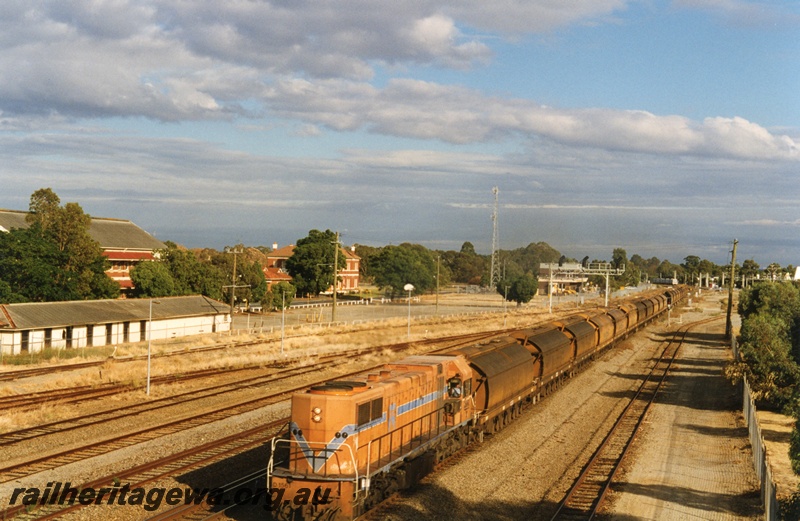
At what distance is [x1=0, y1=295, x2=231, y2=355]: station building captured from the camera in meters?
53.7

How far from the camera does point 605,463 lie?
2670cm

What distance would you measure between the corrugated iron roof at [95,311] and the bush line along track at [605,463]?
97.0 feet

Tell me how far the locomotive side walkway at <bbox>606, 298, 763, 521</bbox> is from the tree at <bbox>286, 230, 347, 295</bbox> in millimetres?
75169

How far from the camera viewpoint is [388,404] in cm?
2119

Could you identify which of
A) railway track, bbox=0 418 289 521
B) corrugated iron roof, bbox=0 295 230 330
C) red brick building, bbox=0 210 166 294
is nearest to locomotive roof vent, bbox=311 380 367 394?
railway track, bbox=0 418 289 521

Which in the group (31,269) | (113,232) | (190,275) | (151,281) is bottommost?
(151,281)

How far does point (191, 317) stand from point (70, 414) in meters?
38.7

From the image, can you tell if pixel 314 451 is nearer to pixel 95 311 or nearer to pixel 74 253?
pixel 95 311

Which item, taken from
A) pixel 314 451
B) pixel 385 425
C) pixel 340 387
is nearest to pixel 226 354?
pixel 385 425

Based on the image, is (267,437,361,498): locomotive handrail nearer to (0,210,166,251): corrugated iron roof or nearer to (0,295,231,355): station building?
(0,295,231,355): station building

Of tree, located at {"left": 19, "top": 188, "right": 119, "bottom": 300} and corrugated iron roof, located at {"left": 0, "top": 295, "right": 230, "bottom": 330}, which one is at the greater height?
tree, located at {"left": 19, "top": 188, "right": 119, "bottom": 300}

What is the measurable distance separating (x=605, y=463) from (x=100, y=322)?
46.4m

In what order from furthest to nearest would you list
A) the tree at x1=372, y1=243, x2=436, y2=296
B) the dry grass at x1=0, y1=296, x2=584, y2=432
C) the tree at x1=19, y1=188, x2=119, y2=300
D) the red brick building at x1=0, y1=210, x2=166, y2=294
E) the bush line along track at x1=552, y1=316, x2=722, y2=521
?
the tree at x1=372, y1=243, x2=436, y2=296
the red brick building at x1=0, y1=210, x2=166, y2=294
the tree at x1=19, y1=188, x2=119, y2=300
the dry grass at x1=0, y1=296, x2=584, y2=432
the bush line along track at x1=552, y1=316, x2=722, y2=521

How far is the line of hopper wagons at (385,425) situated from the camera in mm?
18422
